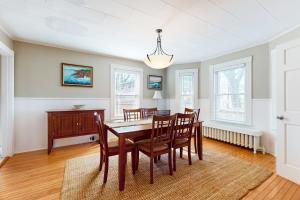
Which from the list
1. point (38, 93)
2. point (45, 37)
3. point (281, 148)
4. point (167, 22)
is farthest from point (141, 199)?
point (45, 37)

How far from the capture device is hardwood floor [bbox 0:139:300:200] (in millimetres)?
1821

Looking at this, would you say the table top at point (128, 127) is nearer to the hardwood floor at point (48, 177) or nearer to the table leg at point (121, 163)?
the table leg at point (121, 163)

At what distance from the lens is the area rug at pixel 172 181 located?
1.80 meters

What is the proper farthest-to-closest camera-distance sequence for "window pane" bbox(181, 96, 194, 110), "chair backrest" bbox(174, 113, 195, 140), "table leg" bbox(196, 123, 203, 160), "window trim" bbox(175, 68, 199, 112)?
"window pane" bbox(181, 96, 194, 110) → "window trim" bbox(175, 68, 199, 112) → "table leg" bbox(196, 123, 203, 160) → "chair backrest" bbox(174, 113, 195, 140)

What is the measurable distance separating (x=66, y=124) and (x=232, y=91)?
4.24 metres

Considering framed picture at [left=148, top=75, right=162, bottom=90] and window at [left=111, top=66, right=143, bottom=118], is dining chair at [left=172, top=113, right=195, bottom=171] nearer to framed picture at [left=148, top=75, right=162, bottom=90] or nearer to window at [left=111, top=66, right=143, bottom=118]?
window at [left=111, top=66, right=143, bottom=118]

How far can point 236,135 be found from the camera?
3.54 metres

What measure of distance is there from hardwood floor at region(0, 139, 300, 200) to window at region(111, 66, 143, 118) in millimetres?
1511

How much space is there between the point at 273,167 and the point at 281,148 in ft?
1.69

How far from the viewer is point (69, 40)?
314 centimetres

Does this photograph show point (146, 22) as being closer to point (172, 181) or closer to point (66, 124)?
point (172, 181)

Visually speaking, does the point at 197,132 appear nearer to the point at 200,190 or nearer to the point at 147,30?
the point at 200,190

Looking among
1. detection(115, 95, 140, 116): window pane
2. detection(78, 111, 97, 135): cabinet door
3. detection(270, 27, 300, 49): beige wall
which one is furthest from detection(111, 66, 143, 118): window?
detection(270, 27, 300, 49): beige wall

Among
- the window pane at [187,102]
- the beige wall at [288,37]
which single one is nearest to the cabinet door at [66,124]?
the window pane at [187,102]
